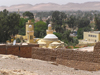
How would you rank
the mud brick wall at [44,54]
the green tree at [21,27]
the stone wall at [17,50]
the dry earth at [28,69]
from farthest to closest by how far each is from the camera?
1. the green tree at [21,27]
2. the stone wall at [17,50]
3. the mud brick wall at [44,54]
4. the dry earth at [28,69]

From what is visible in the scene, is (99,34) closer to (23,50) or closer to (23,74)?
(23,50)

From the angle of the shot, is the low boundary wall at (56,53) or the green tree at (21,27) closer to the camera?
the low boundary wall at (56,53)

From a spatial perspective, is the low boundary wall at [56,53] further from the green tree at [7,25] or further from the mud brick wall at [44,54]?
the green tree at [7,25]

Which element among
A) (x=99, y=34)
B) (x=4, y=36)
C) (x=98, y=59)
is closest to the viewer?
(x=98, y=59)

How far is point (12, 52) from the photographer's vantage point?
14.2 meters

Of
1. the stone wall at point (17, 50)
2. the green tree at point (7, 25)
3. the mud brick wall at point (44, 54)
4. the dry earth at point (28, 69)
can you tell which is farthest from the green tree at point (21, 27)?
the dry earth at point (28, 69)

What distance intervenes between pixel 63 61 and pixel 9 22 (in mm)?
29733

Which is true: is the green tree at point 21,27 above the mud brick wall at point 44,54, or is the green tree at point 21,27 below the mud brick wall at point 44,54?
below

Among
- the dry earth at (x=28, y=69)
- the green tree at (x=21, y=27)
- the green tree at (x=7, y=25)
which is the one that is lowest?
the green tree at (x=21, y=27)

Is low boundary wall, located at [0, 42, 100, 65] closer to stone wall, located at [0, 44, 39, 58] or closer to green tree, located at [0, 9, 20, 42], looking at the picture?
stone wall, located at [0, 44, 39, 58]

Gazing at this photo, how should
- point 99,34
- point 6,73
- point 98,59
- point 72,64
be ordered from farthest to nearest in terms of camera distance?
1. point 99,34
2. point 72,64
3. point 98,59
4. point 6,73

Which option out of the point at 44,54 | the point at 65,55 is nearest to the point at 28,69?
the point at 65,55

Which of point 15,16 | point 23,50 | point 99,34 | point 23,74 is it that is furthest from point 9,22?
point 23,74

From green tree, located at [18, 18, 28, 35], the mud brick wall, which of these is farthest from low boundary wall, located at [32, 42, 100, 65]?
green tree, located at [18, 18, 28, 35]
